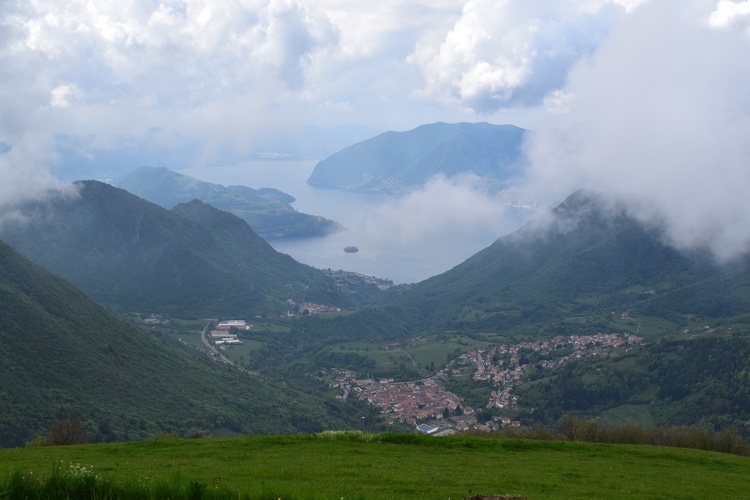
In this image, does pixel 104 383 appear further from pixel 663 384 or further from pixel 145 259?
pixel 145 259

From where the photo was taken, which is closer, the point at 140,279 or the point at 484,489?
the point at 484,489

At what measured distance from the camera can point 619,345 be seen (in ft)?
313

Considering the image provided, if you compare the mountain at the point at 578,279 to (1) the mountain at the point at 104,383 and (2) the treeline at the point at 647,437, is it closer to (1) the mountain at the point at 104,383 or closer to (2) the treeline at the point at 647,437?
(1) the mountain at the point at 104,383

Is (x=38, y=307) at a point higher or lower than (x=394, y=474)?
higher

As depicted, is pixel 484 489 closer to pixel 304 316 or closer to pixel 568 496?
pixel 568 496

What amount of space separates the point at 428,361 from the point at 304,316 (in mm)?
35602

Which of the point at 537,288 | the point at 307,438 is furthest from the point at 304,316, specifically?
the point at 307,438

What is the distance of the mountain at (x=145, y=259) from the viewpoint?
375 ft

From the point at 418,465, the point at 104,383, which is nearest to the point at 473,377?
the point at 104,383

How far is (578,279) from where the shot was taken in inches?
5143

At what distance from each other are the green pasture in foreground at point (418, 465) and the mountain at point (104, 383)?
2594 centimetres

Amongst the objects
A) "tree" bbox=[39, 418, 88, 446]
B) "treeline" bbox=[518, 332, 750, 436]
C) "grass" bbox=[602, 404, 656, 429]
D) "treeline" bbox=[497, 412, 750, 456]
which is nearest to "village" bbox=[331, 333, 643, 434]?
"treeline" bbox=[518, 332, 750, 436]

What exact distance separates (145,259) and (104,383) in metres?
76.2

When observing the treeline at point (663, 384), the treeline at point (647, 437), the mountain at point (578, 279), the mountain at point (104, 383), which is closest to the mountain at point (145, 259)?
the mountain at point (578, 279)
